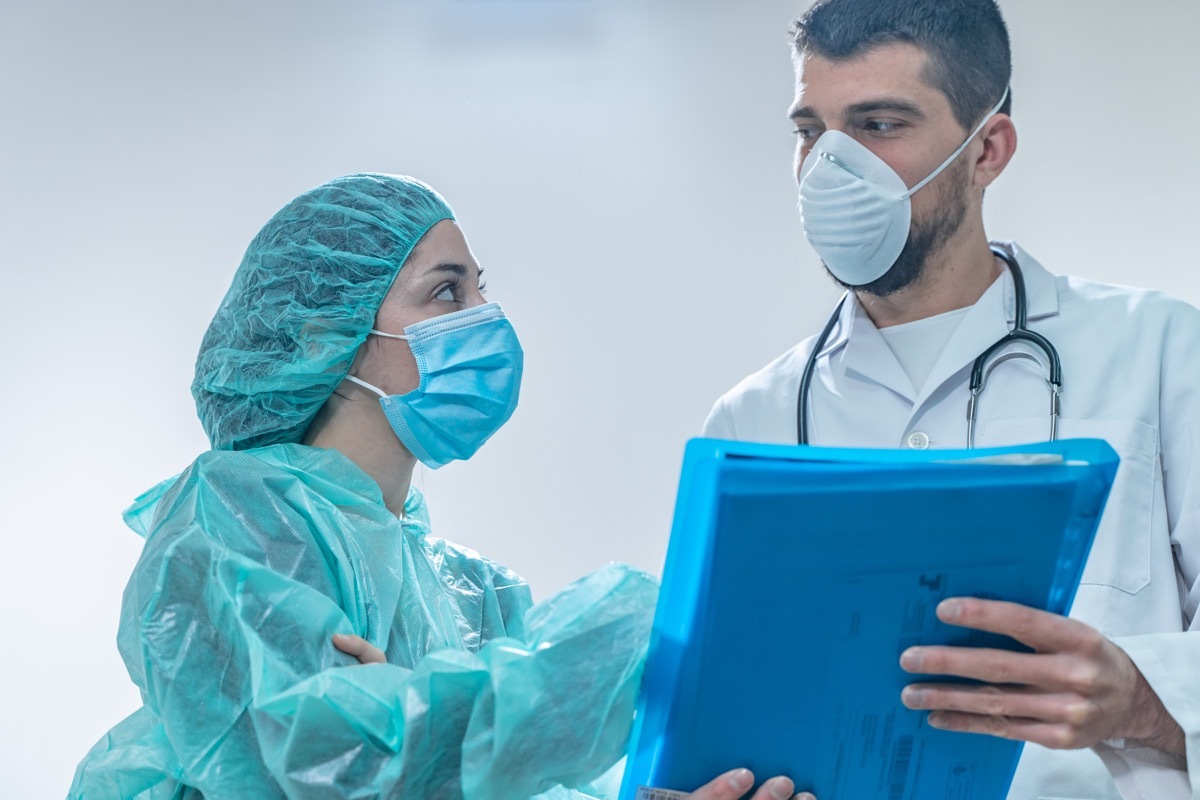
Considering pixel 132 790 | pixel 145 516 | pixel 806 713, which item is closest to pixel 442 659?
pixel 806 713

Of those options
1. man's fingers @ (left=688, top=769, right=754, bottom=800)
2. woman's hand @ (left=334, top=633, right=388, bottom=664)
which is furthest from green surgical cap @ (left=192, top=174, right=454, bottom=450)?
man's fingers @ (left=688, top=769, right=754, bottom=800)

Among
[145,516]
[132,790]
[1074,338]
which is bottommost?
[132,790]

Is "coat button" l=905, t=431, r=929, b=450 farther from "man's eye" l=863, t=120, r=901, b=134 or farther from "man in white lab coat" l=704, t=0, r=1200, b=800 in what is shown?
"man's eye" l=863, t=120, r=901, b=134

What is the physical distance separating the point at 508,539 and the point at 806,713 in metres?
1.67

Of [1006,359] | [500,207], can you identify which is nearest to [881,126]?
[1006,359]

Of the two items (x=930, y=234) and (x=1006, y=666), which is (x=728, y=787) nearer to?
(x=1006, y=666)

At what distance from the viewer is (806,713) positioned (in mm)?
948

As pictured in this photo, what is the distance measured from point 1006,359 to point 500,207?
4.98 ft

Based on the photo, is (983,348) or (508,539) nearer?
(983,348)

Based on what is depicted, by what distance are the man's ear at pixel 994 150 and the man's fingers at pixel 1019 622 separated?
84 centimetres

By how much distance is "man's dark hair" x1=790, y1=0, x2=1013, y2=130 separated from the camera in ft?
5.00

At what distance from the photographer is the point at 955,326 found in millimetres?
1575

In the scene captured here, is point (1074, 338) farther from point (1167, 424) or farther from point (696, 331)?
point (696, 331)

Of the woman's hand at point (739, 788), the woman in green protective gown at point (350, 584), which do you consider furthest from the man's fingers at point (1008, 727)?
the woman in green protective gown at point (350, 584)
